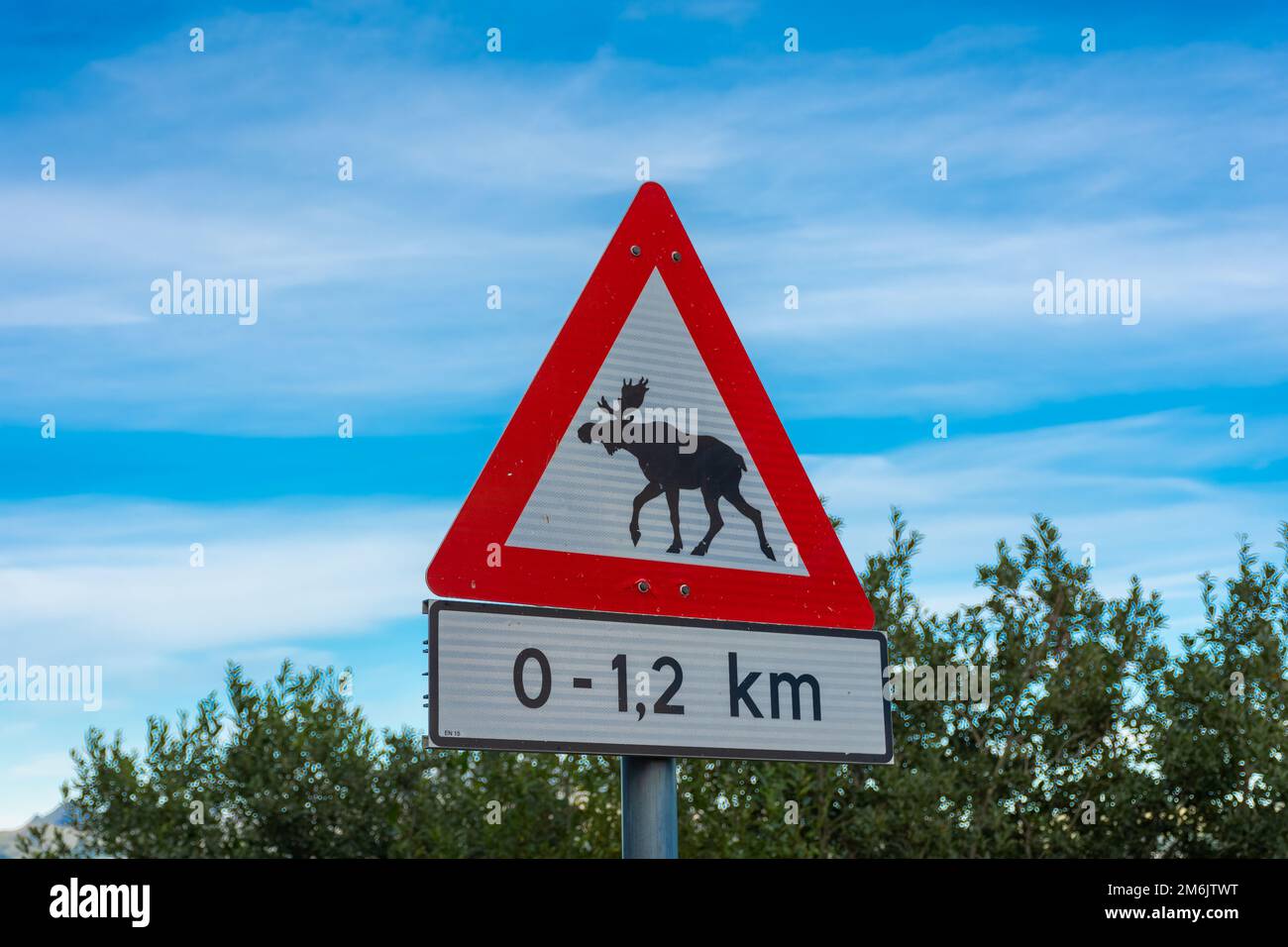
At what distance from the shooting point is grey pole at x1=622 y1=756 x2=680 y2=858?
255 cm

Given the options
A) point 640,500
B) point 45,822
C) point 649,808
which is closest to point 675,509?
point 640,500

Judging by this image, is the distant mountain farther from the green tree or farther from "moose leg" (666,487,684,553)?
"moose leg" (666,487,684,553)

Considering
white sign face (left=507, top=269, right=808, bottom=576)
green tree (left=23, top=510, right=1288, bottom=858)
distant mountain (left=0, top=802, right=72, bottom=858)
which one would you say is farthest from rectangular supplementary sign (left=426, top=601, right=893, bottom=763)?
distant mountain (left=0, top=802, right=72, bottom=858)

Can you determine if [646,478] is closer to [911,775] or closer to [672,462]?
[672,462]

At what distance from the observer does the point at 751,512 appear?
2900 mm

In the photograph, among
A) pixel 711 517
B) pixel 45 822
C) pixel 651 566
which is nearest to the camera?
pixel 651 566

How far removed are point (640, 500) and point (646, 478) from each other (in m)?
0.05

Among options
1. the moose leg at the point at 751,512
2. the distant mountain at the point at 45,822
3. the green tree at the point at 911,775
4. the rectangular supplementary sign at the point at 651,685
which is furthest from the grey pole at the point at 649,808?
the distant mountain at the point at 45,822

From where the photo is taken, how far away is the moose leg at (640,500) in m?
2.75

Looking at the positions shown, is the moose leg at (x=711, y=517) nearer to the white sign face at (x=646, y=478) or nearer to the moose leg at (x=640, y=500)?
the white sign face at (x=646, y=478)
